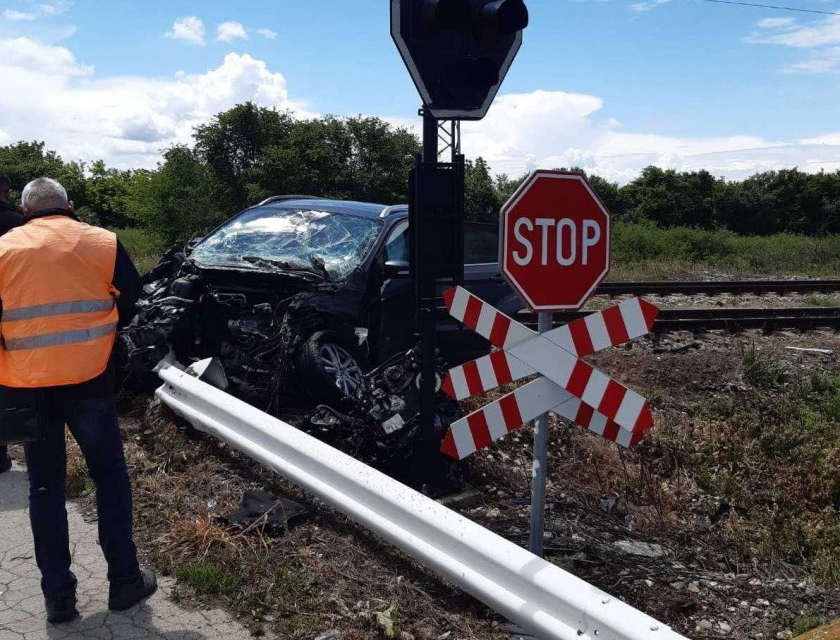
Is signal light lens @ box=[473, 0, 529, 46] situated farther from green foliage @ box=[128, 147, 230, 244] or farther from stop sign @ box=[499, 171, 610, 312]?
green foliage @ box=[128, 147, 230, 244]

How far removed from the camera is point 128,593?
371 centimetres

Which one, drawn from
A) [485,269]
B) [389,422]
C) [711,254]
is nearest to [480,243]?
[485,269]

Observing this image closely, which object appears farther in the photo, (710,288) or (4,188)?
(710,288)

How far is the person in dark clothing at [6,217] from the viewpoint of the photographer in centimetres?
546

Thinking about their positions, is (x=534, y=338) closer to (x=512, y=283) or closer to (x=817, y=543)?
(x=512, y=283)

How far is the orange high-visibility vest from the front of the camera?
3590 mm

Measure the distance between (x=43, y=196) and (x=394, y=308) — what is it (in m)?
3.29

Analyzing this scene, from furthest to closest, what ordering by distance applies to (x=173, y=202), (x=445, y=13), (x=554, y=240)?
(x=173, y=202) → (x=445, y=13) → (x=554, y=240)

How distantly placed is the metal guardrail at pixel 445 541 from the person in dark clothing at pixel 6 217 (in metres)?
1.37

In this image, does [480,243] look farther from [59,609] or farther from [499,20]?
[59,609]

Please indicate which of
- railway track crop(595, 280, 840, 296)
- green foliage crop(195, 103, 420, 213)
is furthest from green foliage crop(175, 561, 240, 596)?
green foliage crop(195, 103, 420, 213)

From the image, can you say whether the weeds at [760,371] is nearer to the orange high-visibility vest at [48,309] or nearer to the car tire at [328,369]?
the car tire at [328,369]

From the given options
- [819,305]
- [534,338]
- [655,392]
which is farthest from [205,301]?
[819,305]

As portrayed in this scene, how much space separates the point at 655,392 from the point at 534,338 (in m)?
4.75
